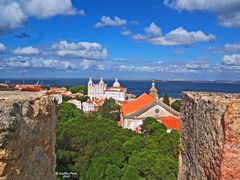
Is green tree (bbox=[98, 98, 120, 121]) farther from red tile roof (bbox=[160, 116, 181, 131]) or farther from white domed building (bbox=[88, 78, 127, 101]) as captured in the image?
white domed building (bbox=[88, 78, 127, 101])

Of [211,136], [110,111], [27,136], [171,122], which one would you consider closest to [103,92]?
[110,111]

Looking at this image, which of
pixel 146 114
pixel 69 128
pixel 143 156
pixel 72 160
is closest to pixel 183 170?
pixel 143 156

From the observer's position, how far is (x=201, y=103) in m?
5.65

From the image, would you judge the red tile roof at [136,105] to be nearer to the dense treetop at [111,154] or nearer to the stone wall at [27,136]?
the dense treetop at [111,154]

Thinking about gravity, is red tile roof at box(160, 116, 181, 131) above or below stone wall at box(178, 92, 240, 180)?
below

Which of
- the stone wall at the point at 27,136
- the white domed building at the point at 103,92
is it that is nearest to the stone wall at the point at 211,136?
the stone wall at the point at 27,136

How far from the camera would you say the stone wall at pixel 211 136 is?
186 inches

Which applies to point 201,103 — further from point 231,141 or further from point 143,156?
point 143,156

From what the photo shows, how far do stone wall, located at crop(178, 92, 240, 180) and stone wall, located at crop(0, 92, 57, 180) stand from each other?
7.11ft

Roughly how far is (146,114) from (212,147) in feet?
158

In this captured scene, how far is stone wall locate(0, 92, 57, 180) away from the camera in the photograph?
4500 millimetres

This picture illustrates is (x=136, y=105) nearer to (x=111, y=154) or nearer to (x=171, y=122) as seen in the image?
(x=171, y=122)

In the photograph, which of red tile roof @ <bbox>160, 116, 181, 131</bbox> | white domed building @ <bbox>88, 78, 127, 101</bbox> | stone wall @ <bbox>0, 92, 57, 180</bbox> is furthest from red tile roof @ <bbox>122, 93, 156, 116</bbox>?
stone wall @ <bbox>0, 92, 57, 180</bbox>

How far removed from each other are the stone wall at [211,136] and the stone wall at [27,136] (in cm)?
217
